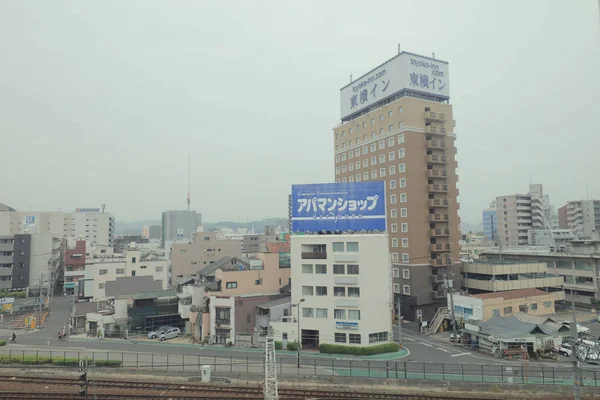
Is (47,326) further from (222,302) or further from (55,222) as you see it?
(55,222)

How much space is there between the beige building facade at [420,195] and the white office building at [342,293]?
625 inches

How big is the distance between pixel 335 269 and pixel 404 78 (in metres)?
36.2

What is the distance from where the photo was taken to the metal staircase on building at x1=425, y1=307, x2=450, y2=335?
51.0 m

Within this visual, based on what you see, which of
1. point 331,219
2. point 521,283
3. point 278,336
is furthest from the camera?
point 521,283

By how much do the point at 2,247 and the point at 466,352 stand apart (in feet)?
310

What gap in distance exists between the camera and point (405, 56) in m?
63.9

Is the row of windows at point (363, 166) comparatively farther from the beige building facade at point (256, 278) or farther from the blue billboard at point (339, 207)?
the beige building facade at point (256, 278)

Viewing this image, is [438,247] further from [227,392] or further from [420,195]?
[227,392]

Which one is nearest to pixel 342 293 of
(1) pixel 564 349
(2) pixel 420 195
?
(1) pixel 564 349

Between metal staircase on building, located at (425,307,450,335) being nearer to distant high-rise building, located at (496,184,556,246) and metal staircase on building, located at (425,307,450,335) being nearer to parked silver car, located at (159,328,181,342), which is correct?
parked silver car, located at (159,328,181,342)

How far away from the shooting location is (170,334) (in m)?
49.8

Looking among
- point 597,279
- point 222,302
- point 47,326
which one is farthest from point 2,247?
point 597,279

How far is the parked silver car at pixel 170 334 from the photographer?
4888 centimetres

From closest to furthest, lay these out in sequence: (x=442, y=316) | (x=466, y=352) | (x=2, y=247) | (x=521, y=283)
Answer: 1. (x=466, y=352)
2. (x=442, y=316)
3. (x=521, y=283)
4. (x=2, y=247)
